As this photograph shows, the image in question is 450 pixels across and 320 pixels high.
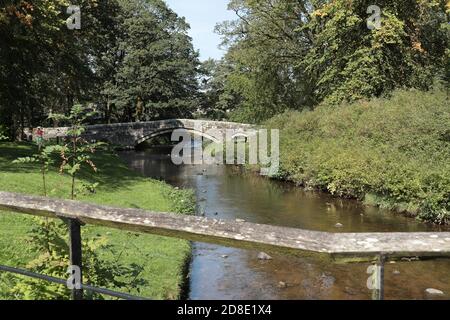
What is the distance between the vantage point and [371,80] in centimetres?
2653

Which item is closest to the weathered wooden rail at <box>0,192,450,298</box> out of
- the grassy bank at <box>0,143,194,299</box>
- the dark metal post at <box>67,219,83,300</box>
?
the dark metal post at <box>67,219,83,300</box>

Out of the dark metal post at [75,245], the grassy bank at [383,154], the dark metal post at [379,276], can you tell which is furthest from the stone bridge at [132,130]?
the dark metal post at [379,276]

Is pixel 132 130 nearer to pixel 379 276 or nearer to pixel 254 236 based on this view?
pixel 254 236

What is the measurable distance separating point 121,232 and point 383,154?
1314 cm

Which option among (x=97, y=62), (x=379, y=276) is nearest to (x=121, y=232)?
(x=379, y=276)

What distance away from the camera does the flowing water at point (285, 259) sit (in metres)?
9.95

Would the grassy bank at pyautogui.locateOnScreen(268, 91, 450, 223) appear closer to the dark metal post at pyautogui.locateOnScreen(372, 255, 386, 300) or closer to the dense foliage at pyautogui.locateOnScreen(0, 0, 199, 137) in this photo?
the dense foliage at pyautogui.locateOnScreen(0, 0, 199, 137)

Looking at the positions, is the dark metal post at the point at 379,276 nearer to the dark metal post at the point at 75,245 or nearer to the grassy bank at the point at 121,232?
the dark metal post at the point at 75,245

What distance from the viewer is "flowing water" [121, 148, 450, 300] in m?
9.95

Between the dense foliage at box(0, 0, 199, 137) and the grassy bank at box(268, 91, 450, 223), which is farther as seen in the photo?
the dense foliage at box(0, 0, 199, 137)

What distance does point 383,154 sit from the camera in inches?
799

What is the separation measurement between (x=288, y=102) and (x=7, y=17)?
24450 mm

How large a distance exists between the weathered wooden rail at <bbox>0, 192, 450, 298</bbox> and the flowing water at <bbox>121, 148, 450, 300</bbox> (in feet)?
0.48

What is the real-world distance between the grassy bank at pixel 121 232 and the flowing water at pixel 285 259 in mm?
738
